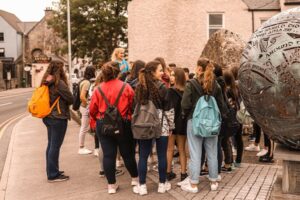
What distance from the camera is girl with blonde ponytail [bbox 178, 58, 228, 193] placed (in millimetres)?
5395

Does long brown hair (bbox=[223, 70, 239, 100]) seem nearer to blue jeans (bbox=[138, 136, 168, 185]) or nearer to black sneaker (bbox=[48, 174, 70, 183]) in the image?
blue jeans (bbox=[138, 136, 168, 185])

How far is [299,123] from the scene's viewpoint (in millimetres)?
4164

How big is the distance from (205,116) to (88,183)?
2.33m

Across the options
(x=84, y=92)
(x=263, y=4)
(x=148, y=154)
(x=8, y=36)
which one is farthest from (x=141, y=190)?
(x=8, y=36)

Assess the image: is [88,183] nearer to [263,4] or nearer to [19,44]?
[263,4]

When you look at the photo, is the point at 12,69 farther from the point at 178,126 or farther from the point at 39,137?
the point at 178,126

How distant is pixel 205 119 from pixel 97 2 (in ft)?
87.5

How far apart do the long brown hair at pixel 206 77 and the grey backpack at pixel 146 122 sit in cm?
76

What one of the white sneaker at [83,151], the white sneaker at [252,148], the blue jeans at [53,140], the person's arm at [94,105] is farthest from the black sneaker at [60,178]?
the white sneaker at [252,148]

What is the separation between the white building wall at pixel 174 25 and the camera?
20391 mm

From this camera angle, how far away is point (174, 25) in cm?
2047

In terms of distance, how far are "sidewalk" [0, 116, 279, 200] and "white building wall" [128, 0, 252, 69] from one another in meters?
12.6

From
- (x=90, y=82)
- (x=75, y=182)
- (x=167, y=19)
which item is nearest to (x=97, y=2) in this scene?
(x=167, y=19)

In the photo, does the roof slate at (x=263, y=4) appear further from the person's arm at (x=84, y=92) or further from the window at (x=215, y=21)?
the person's arm at (x=84, y=92)
